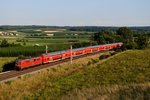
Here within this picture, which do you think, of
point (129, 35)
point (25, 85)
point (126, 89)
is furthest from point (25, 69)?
point (129, 35)

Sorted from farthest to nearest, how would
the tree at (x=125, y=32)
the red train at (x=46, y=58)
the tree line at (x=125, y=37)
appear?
the tree at (x=125, y=32), the tree line at (x=125, y=37), the red train at (x=46, y=58)

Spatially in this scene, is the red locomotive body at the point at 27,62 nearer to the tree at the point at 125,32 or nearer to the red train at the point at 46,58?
the red train at the point at 46,58

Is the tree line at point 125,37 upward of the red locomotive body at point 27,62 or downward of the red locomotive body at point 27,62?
downward

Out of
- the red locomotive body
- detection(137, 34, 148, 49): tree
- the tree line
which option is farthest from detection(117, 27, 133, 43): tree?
the red locomotive body

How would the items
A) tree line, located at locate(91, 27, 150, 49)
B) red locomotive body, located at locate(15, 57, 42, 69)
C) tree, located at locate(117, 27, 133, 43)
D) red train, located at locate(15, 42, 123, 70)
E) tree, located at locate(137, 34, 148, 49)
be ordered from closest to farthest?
red locomotive body, located at locate(15, 57, 42, 69)
red train, located at locate(15, 42, 123, 70)
tree, located at locate(137, 34, 148, 49)
tree line, located at locate(91, 27, 150, 49)
tree, located at locate(117, 27, 133, 43)

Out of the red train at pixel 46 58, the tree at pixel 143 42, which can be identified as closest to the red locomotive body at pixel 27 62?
the red train at pixel 46 58

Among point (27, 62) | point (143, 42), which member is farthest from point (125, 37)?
point (27, 62)

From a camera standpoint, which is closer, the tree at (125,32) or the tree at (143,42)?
the tree at (143,42)

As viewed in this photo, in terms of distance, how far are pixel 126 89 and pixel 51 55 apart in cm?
4450

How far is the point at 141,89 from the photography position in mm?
15562

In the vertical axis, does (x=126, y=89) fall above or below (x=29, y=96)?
above

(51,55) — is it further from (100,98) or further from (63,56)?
(100,98)

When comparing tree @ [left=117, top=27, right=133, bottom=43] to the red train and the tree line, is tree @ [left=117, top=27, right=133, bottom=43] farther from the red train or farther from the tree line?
the red train

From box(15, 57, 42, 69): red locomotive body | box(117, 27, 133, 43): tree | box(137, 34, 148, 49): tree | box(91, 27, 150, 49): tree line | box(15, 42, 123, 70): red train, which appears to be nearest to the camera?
box(15, 57, 42, 69): red locomotive body
